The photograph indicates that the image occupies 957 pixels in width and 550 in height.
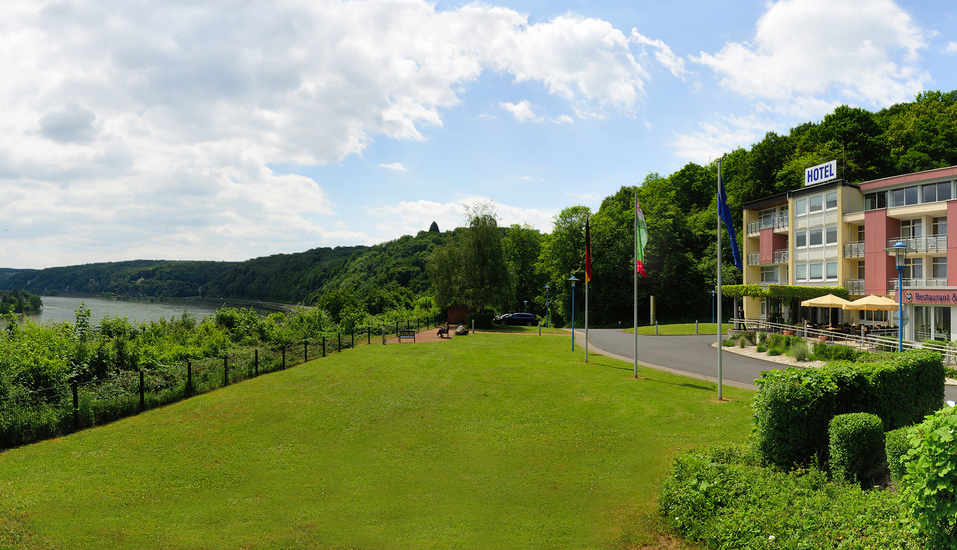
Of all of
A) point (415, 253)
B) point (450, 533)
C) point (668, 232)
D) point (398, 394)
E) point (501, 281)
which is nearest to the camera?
point (450, 533)

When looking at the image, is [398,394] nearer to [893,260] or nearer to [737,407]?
[737,407]

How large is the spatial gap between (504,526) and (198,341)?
22520mm

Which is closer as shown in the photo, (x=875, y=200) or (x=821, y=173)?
(x=875, y=200)

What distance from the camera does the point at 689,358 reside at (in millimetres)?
26734

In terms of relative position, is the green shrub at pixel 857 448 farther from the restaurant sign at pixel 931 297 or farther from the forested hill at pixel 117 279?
the forested hill at pixel 117 279

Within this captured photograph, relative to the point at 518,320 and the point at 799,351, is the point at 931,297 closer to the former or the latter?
the point at 799,351

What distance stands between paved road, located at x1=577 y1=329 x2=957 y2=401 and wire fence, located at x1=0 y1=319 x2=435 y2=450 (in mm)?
19845

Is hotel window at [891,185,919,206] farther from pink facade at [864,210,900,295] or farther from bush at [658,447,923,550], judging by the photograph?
bush at [658,447,923,550]

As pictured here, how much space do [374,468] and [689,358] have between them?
2141 centimetres

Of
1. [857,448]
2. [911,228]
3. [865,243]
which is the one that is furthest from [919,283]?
[857,448]

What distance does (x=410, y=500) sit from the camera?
9250mm

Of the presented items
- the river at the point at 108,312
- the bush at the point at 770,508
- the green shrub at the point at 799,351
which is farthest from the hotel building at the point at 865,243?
the river at the point at 108,312

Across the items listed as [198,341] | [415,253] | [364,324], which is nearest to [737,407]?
[198,341]

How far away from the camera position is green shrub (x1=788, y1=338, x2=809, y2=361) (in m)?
25.0
